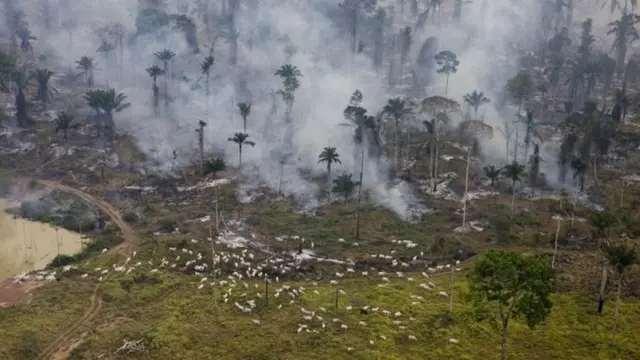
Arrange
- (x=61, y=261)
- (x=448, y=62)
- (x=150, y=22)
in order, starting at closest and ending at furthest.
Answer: (x=61, y=261) < (x=448, y=62) < (x=150, y=22)

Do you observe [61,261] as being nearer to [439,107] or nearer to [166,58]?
[166,58]

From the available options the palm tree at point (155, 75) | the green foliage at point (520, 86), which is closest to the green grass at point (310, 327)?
the palm tree at point (155, 75)

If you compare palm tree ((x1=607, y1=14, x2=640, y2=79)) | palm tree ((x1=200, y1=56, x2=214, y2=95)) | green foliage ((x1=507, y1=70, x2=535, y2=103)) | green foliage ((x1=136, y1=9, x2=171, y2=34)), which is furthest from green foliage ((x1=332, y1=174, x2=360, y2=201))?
green foliage ((x1=136, y1=9, x2=171, y2=34))

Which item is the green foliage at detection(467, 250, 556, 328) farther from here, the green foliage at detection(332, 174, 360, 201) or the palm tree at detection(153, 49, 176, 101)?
the palm tree at detection(153, 49, 176, 101)

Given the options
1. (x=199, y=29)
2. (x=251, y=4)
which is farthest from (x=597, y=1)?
(x=199, y=29)

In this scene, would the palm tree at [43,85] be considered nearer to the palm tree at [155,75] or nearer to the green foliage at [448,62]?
the palm tree at [155,75]

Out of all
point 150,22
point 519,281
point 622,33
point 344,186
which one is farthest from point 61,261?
point 622,33
